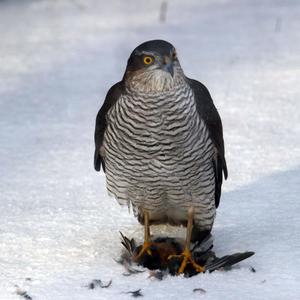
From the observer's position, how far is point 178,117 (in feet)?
15.0

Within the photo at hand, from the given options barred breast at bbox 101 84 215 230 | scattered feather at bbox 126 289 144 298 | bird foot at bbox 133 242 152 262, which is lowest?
bird foot at bbox 133 242 152 262

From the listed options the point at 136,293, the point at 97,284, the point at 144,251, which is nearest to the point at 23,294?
the point at 97,284

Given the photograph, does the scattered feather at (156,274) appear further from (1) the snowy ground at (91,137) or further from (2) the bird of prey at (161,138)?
(2) the bird of prey at (161,138)

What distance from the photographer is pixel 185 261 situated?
4.90 metres

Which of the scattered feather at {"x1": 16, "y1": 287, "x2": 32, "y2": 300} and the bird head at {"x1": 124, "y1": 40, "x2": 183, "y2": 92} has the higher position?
the bird head at {"x1": 124, "y1": 40, "x2": 183, "y2": 92}

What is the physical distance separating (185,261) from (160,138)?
2.44 feet

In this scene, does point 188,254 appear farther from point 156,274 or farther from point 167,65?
point 167,65

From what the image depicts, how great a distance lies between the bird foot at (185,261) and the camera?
191 inches

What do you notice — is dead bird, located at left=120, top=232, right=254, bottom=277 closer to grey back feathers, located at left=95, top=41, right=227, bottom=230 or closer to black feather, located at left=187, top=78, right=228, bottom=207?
grey back feathers, located at left=95, top=41, right=227, bottom=230

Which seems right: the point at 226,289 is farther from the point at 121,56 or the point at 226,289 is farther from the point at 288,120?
the point at 121,56

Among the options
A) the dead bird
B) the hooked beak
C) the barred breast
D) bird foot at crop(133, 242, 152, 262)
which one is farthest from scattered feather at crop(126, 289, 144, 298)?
the hooked beak

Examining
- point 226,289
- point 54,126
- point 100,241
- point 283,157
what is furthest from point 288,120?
point 226,289

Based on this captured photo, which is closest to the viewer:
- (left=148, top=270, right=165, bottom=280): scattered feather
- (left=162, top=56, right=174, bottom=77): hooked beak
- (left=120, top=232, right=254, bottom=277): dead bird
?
(left=162, top=56, right=174, bottom=77): hooked beak

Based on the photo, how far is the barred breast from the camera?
4566mm
